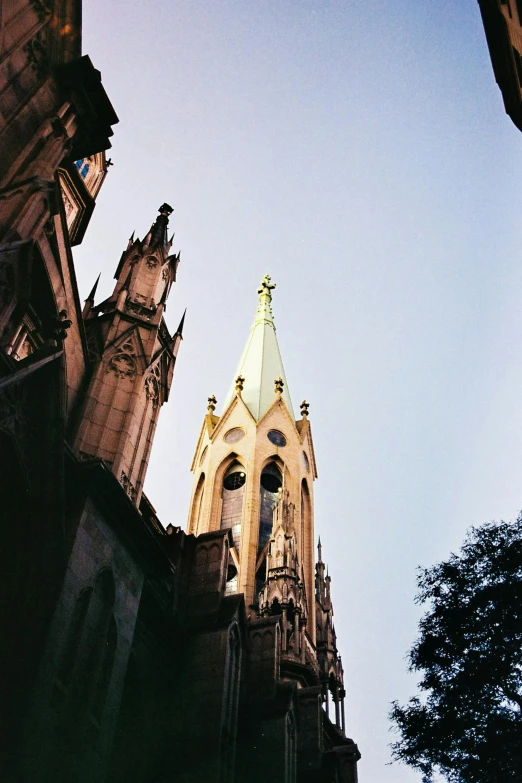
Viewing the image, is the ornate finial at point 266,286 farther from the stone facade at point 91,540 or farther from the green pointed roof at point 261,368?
the stone facade at point 91,540

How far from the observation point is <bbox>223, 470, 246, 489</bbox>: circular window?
153ft

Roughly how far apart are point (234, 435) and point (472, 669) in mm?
32955

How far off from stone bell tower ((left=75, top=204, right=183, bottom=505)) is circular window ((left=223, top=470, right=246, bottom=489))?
2668cm

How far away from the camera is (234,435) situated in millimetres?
50312

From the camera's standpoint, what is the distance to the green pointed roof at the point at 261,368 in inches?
2114

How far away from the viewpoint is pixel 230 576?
40125mm

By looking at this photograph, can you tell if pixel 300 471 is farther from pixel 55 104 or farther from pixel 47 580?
pixel 47 580

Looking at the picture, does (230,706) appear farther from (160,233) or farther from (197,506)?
(197,506)

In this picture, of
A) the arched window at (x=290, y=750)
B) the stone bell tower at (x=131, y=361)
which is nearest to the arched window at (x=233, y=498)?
the arched window at (x=290, y=750)

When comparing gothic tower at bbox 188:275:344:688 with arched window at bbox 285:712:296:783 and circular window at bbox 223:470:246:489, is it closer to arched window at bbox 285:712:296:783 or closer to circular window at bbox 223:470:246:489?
circular window at bbox 223:470:246:489

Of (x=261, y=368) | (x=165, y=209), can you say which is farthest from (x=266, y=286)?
(x=165, y=209)

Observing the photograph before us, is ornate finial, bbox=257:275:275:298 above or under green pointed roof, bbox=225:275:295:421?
above

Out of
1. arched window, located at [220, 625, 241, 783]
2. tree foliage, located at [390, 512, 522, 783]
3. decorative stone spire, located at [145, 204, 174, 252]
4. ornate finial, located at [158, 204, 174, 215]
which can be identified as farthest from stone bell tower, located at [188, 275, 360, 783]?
ornate finial, located at [158, 204, 174, 215]

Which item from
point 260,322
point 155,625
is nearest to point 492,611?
point 155,625
